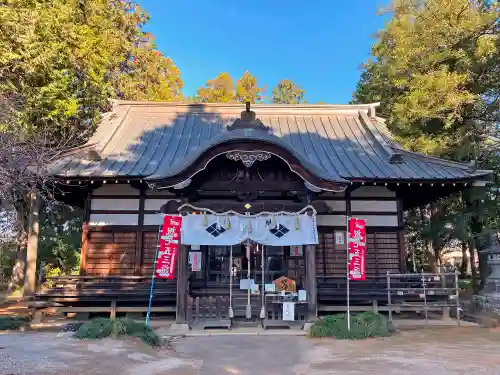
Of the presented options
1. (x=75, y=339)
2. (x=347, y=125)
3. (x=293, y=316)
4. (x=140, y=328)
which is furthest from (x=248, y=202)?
(x=347, y=125)

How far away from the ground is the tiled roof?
403cm

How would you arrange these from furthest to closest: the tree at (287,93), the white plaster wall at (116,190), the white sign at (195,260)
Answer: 1. the tree at (287,93)
2. the white plaster wall at (116,190)
3. the white sign at (195,260)

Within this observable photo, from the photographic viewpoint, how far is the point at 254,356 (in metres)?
7.02

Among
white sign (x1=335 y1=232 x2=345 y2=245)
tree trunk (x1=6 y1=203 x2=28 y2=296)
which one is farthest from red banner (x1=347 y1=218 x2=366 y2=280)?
tree trunk (x1=6 y1=203 x2=28 y2=296)

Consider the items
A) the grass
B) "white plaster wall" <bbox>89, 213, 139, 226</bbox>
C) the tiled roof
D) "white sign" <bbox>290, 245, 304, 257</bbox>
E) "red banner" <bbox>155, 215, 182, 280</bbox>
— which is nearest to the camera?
the grass

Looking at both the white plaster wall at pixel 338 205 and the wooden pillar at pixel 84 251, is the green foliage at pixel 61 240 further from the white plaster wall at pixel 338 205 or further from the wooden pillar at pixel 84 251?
the white plaster wall at pixel 338 205

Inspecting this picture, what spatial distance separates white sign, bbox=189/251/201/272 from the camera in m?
10.8

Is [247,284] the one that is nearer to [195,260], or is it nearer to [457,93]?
[195,260]

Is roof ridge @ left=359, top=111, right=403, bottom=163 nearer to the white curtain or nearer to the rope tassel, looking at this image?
the white curtain

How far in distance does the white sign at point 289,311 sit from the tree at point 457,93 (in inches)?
321

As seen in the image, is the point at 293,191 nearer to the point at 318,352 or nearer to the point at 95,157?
the point at 318,352

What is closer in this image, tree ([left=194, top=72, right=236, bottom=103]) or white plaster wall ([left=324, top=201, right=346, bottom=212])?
white plaster wall ([left=324, top=201, right=346, bottom=212])

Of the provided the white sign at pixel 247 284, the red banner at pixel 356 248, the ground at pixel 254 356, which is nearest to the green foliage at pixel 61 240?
the ground at pixel 254 356

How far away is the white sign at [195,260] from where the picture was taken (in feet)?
35.3
